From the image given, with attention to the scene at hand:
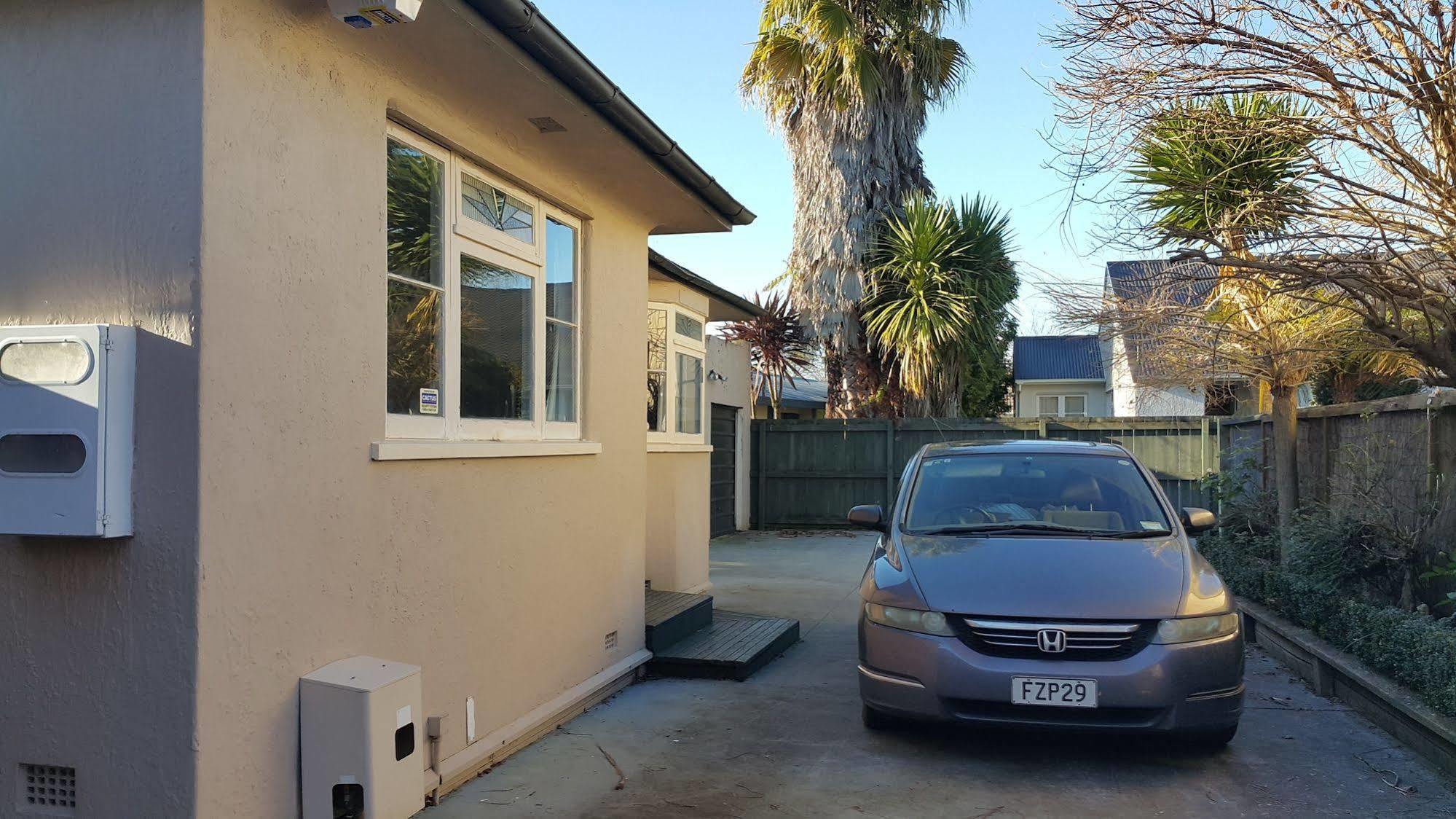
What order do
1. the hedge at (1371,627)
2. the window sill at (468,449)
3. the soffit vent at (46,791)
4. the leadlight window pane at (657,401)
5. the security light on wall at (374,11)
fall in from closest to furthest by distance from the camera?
1. the soffit vent at (46,791)
2. the security light on wall at (374,11)
3. the window sill at (468,449)
4. the hedge at (1371,627)
5. the leadlight window pane at (657,401)

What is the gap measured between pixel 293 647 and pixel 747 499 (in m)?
14.1

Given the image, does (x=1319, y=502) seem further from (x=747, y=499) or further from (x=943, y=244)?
(x=747, y=499)

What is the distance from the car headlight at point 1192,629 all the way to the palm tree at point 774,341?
1503 centimetres

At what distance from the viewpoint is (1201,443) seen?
16.3m

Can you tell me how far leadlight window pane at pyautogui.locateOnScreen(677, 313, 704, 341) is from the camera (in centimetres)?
983

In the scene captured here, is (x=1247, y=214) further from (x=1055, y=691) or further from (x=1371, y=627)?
(x=1055, y=691)

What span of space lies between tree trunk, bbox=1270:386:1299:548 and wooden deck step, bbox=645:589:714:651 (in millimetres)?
4541

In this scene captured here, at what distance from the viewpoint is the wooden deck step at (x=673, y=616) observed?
7.08 metres

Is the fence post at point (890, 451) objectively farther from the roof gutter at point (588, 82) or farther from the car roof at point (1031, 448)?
the roof gutter at point (588, 82)

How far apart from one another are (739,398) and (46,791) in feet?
45.3

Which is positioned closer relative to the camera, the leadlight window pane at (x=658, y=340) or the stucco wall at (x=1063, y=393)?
the leadlight window pane at (x=658, y=340)

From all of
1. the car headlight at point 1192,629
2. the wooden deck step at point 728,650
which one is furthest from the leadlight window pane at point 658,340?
the car headlight at point 1192,629

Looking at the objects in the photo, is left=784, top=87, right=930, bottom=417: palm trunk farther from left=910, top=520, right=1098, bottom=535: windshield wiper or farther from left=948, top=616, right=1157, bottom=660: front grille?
left=948, top=616, right=1157, bottom=660: front grille

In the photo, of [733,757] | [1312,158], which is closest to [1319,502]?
[1312,158]
